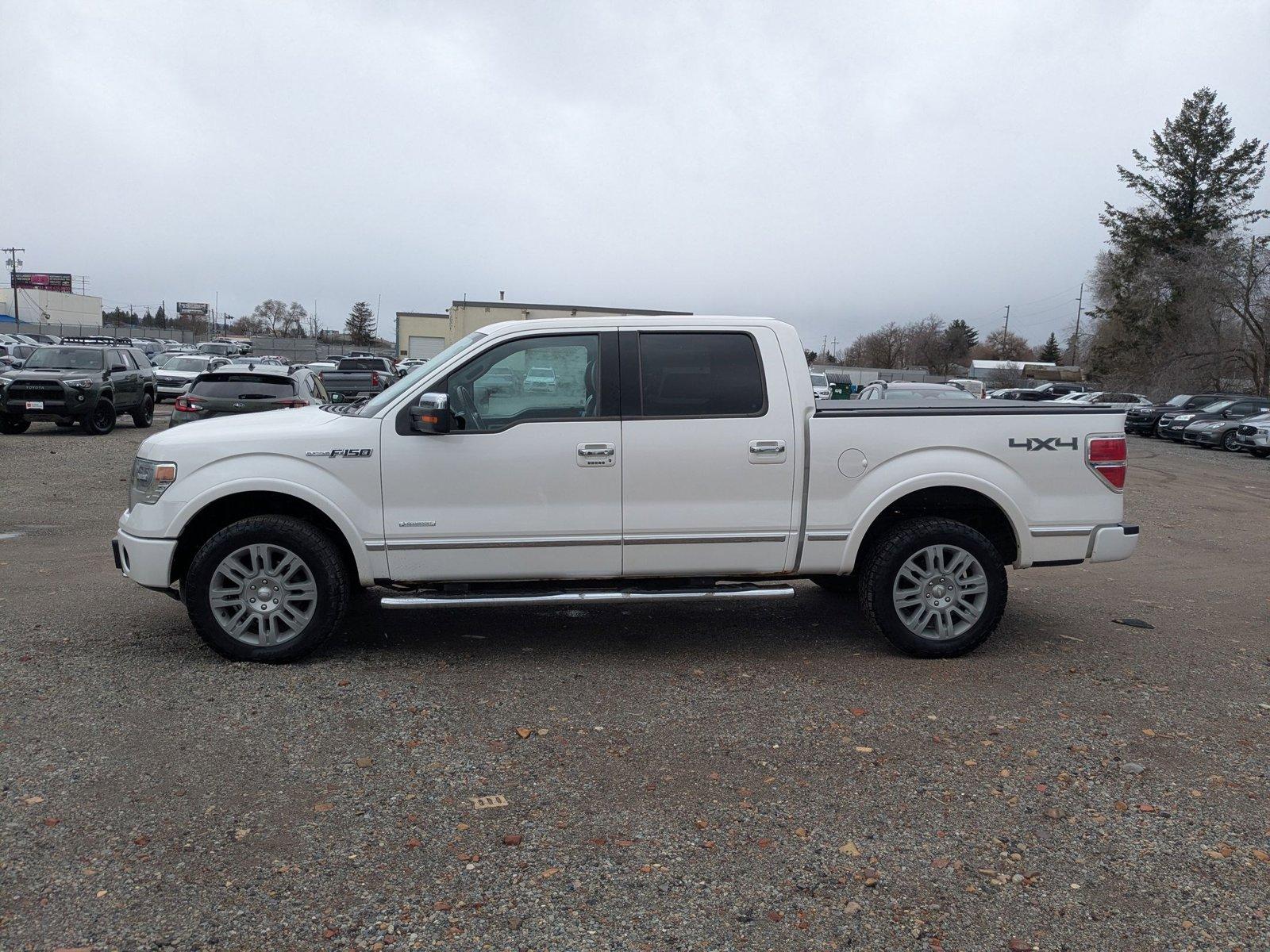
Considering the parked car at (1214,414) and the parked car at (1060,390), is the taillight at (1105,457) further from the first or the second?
the parked car at (1060,390)

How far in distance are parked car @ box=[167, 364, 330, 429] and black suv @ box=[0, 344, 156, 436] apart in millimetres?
6718

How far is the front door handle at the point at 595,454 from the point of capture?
215 inches

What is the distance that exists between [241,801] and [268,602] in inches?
70.4

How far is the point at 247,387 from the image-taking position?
13.6 metres

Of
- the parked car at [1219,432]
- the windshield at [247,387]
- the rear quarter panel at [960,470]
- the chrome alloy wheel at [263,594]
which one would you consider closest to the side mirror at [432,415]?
the chrome alloy wheel at [263,594]

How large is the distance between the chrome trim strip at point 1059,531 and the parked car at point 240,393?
1008 centimetres

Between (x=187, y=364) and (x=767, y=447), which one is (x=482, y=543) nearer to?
(x=767, y=447)

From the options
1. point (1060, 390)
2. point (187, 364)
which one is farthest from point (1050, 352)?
point (187, 364)

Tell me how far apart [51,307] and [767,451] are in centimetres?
11947

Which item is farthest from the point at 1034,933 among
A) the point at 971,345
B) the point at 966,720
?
the point at 971,345

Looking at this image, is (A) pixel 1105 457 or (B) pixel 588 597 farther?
(A) pixel 1105 457

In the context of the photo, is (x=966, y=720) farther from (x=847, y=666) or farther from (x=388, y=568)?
(x=388, y=568)

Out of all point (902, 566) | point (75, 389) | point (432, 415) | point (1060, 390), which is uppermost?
point (75, 389)

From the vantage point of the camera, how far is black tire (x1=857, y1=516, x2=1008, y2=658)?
5691 millimetres
